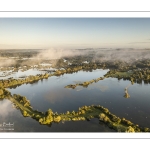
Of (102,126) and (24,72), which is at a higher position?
(24,72)

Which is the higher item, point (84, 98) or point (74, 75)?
point (74, 75)

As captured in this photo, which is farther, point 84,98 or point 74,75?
point 74,75

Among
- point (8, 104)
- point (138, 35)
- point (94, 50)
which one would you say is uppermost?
point (138, 35)
